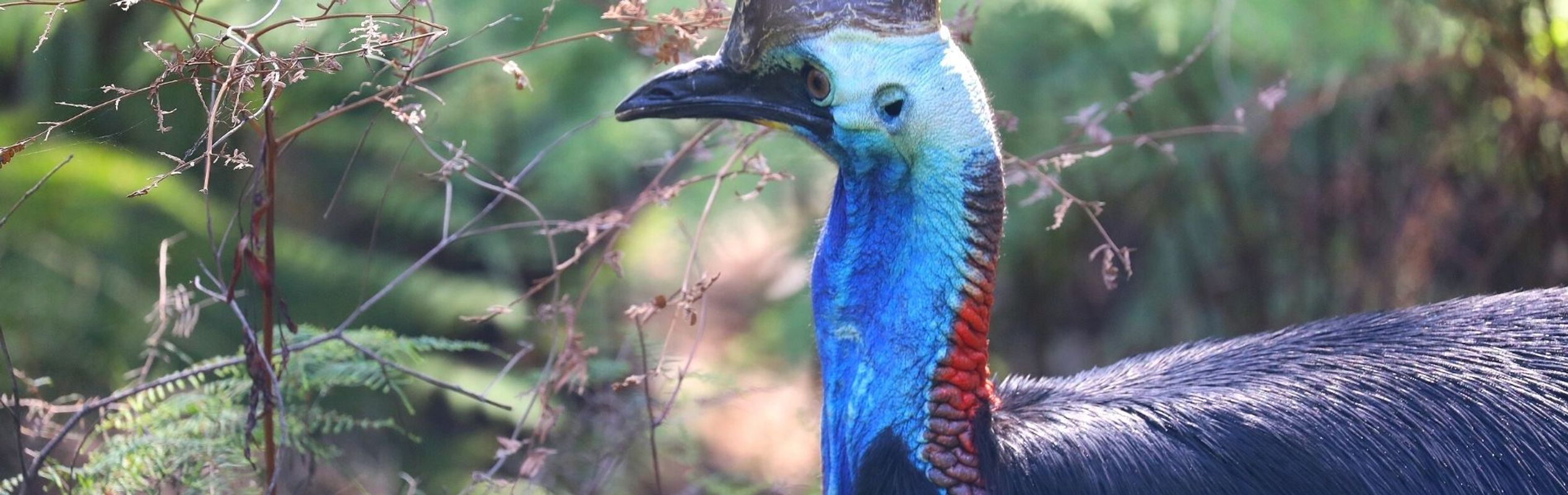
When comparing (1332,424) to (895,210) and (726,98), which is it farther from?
(726,98)

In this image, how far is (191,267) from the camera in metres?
4.09

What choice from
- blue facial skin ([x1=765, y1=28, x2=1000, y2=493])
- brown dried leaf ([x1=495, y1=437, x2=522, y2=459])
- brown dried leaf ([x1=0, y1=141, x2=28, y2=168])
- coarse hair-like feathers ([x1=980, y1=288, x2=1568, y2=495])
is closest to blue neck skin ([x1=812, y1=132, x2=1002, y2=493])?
blue facial skin ([x1=765, y1=28, x2=1000, y2=493])

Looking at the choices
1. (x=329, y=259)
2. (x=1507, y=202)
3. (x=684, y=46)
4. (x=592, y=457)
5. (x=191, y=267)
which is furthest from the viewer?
(x=329, y=259)

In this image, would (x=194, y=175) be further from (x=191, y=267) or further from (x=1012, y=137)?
(x=1012, y=137)

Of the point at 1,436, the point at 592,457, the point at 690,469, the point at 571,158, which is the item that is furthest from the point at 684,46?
the point at 571,158

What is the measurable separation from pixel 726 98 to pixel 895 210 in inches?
9.9

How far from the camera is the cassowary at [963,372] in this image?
1857 mm

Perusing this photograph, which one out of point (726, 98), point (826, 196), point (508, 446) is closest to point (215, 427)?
point (508, 446)

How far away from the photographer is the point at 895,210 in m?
1.94

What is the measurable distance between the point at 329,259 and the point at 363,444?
1.88ft

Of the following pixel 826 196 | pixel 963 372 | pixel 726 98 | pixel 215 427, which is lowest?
pixel 215 427

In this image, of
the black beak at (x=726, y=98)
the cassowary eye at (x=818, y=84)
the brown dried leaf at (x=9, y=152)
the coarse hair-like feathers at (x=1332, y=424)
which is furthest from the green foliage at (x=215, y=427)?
the coarse hair-like feathers at (x=1332, y=424)

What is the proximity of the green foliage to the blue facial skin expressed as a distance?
0.79 meters

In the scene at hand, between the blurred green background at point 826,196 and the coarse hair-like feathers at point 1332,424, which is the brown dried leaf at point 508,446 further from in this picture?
the blurred green background at point 826,196
